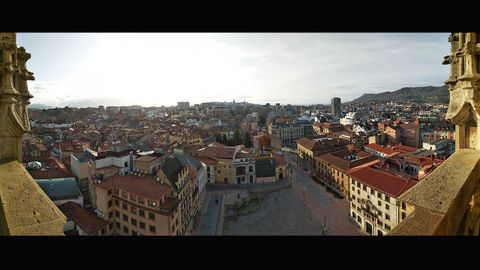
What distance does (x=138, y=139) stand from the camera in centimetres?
3953

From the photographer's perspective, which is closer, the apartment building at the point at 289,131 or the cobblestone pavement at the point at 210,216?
the cobblestone pavement at the point at 210,216

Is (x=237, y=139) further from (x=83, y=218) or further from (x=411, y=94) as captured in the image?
(x=411, y=94)

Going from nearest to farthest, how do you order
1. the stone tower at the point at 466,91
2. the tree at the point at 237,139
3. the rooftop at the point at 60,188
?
the stone tower at the point at 466,91, the rooftop at the point at 60,188, the tree at the point at 237,139

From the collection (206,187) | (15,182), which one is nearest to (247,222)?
(206,187)

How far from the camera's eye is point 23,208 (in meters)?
2.04

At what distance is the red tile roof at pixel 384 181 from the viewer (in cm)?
1875

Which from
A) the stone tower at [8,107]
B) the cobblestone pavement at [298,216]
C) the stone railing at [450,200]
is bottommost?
the cobblestone pavement at [298,216]

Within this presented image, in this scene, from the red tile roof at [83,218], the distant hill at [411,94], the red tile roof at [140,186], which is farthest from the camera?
the distant hill at [411,94]

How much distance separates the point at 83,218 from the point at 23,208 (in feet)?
49.6

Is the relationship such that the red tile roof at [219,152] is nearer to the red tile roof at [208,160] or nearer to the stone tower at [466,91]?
the red tile roof at [208,160]

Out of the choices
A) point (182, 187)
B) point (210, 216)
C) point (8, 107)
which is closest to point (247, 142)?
point (210, 216)

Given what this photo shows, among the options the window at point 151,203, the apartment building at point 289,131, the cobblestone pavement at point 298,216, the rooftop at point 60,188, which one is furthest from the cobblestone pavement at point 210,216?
the apartment building at point 289,131
